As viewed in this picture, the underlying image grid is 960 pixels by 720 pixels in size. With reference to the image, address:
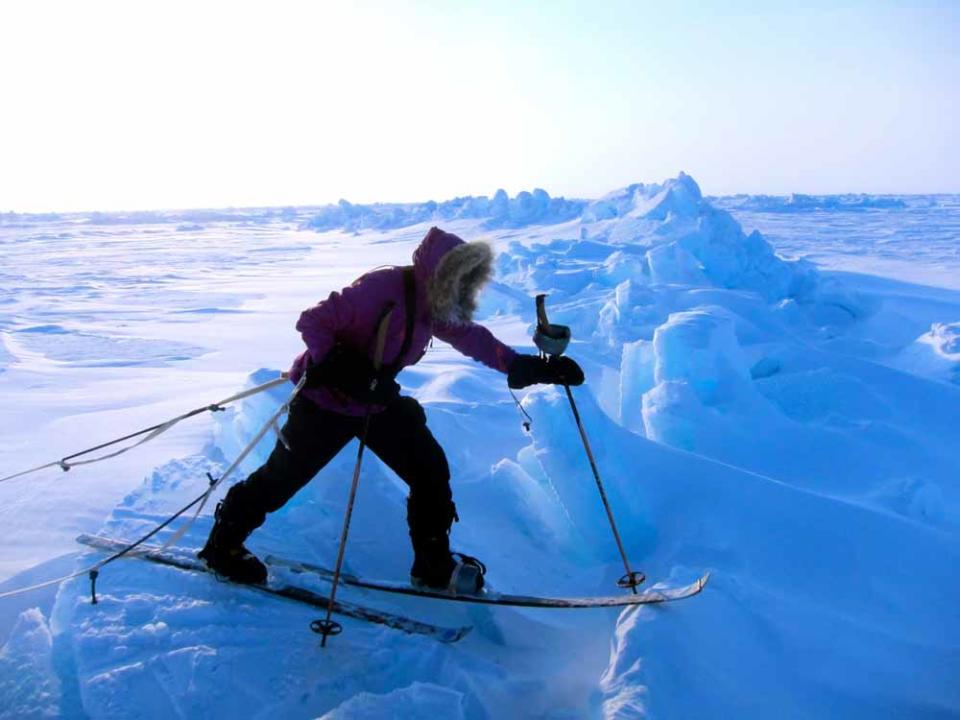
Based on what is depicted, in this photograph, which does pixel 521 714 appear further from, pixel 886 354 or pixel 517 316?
pixel 517 316

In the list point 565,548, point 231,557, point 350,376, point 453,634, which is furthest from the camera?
point 565,548

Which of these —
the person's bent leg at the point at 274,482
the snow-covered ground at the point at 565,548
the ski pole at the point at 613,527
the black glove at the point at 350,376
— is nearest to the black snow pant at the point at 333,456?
the person's bent leg at the point at 274,482

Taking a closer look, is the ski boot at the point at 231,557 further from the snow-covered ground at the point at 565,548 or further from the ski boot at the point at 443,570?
the ski boot at the point at 443,570

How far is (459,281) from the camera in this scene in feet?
6.01

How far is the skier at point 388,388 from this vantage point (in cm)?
183

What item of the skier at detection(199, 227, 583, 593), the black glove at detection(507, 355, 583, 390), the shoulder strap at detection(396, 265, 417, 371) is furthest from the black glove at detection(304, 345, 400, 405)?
the black glove at detection(507, 355, 583, 390)

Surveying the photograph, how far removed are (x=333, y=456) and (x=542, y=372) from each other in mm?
671

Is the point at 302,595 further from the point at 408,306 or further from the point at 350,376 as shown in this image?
the point at 408,306

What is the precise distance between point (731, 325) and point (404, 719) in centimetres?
352

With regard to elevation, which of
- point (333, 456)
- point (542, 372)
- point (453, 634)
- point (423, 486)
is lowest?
point (453, 634)

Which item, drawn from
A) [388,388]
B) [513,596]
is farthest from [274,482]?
[513,596]

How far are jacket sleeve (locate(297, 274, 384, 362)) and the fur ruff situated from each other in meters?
0.16

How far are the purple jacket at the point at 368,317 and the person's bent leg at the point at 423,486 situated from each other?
0.10 meters

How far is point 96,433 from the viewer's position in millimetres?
4020
